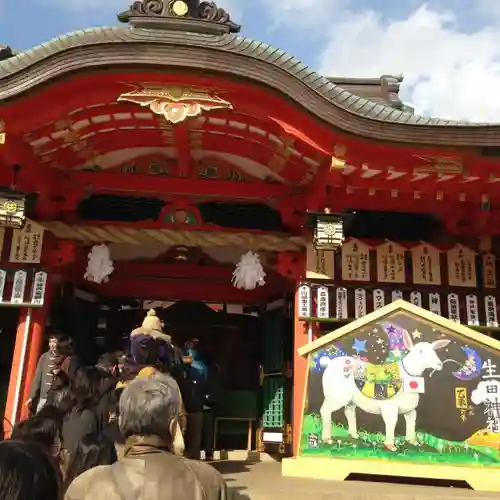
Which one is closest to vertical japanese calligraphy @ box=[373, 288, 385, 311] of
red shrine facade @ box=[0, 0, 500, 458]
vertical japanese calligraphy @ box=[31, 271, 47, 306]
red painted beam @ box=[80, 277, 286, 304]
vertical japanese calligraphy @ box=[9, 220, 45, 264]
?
red shrine facade @ box=[0, 0, 500, 458]

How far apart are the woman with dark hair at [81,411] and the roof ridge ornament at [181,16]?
19.2ft

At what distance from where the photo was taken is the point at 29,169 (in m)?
7.03

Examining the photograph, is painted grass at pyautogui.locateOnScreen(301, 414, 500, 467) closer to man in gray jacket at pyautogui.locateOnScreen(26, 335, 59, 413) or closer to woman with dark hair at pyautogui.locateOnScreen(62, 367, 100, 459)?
woman with dark hair at pyautogui.locateOnScreen(62, 367, 100, 459)

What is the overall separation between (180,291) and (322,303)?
2901 mm

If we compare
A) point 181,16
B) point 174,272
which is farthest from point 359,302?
point 181,16

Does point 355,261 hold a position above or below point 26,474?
above

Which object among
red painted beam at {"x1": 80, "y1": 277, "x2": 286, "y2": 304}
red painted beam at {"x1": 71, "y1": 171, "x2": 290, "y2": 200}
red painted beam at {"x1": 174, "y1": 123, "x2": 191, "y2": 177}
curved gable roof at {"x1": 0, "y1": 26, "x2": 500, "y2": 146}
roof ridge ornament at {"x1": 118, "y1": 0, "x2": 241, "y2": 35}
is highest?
roof ridge ornament at {"x1": 118, "y1": 0, "x2": 241, "y2": 35}

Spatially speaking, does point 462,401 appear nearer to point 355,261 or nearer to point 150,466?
point 355,261

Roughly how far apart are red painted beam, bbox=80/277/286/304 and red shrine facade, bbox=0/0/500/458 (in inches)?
29.3

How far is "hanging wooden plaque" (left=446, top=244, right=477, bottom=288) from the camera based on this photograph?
299 inches

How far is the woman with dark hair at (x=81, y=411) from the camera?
13.0ft

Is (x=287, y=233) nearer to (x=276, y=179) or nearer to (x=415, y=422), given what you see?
(x=276, y=179)

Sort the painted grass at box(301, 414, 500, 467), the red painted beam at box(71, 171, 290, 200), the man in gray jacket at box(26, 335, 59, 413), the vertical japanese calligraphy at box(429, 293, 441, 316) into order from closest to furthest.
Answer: the painted grass at box(301, 414, 500, 467) < the man in gray jacket at box(26, 335, 59, 413) < the vertical japanese calligraphy at box(429, 293, 441, 316) < the red painted beam at box(71, 171, 290, 200)

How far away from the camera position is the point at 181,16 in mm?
8539
